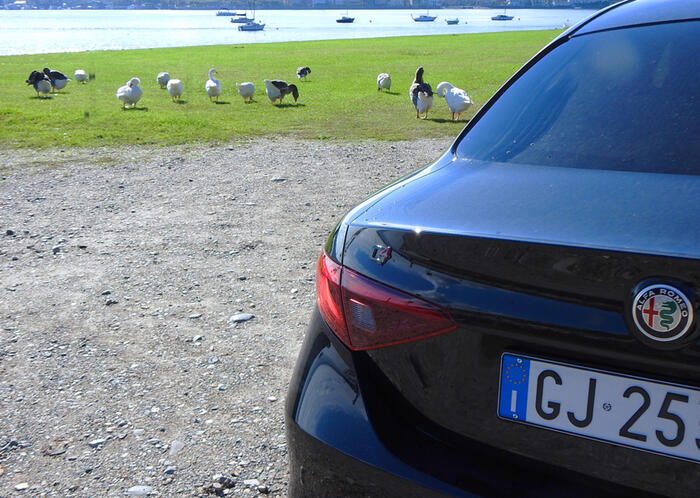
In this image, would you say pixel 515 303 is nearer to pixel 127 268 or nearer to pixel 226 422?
pixel 226 422

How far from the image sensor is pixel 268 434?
10.9ft

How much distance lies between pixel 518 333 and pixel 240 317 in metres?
3.30

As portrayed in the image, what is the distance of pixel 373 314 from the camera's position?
1.75m

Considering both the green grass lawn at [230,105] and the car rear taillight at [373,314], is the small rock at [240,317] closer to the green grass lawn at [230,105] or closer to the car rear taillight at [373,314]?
the car rear taillight at [373,314]

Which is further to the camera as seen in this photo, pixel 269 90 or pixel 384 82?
pixel 384 82

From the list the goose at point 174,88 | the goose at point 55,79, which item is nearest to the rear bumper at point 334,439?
the goose at point 174,88

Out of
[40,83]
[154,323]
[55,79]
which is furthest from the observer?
[55,79]

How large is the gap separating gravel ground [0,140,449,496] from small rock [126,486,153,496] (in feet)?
0.05

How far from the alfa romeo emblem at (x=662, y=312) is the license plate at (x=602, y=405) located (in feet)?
0.38

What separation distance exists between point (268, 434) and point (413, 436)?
68.6 inches

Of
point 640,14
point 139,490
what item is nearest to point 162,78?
point 139,490

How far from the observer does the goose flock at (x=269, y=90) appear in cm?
1488

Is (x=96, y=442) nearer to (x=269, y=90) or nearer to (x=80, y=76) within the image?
(x=269, y=90)

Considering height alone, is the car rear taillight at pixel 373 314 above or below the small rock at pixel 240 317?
above
